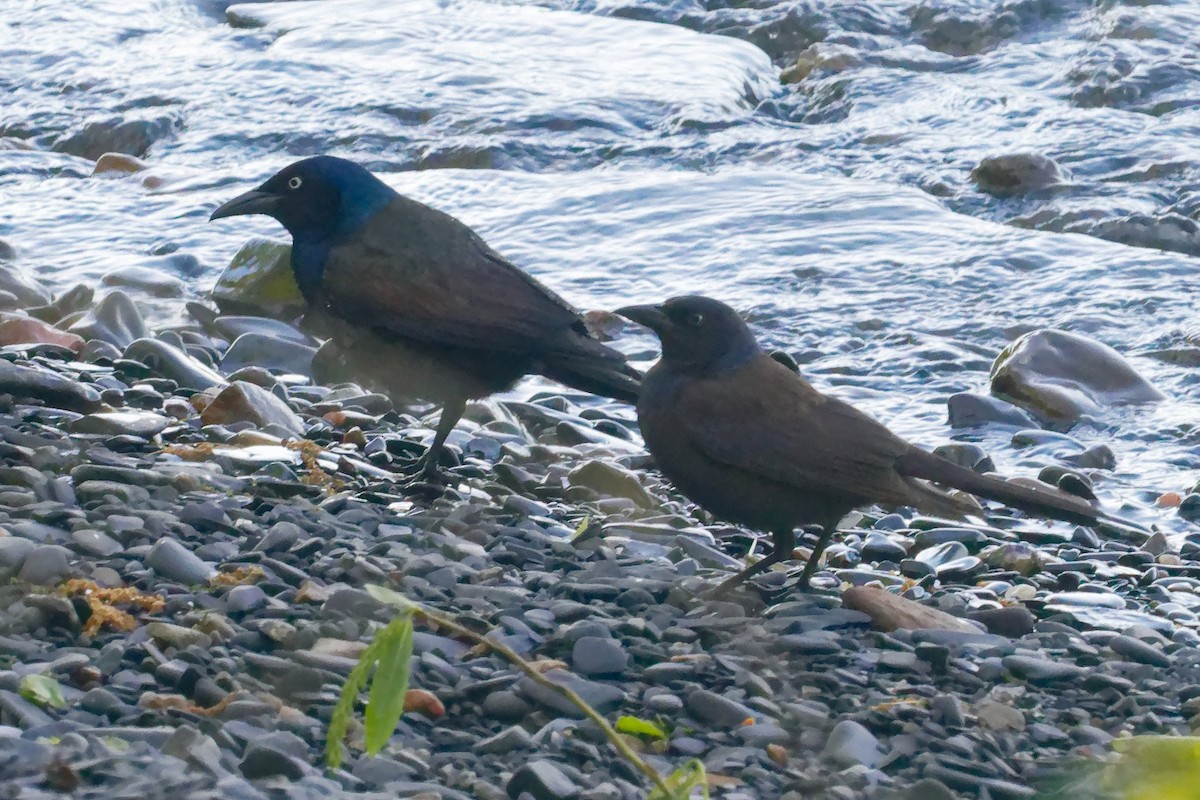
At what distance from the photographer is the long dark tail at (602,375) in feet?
19.1

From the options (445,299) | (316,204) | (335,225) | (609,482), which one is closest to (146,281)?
(316,204)

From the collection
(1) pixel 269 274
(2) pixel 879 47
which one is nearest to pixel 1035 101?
(2) pixel 879 47

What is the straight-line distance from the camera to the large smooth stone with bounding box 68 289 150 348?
7367mm

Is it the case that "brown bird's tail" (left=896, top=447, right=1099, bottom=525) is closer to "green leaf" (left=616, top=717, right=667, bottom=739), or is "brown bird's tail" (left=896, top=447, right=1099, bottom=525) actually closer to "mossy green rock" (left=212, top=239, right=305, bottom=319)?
"green leaf" (left=616, top=717, right=667, bottom=739)

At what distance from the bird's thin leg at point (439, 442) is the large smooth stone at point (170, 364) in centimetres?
120

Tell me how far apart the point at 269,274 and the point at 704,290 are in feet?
8.39

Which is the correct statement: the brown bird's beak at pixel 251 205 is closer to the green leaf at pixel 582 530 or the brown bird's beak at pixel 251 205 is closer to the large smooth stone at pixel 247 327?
the large smooth stone at pixel 247 327

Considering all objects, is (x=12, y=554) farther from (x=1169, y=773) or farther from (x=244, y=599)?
(x=1169, y=773)

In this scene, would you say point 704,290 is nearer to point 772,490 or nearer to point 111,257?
point 111,257

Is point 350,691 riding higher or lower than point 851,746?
higher

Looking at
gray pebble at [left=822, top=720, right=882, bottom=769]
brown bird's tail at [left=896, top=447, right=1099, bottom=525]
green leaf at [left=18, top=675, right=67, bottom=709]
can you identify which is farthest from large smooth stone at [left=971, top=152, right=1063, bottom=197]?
green leaf at [left=18, top=675, right=67, bottom=709]

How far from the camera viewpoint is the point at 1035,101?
1333 centimetres

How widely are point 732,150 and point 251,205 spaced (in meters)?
6.33

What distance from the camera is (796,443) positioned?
4898mm
